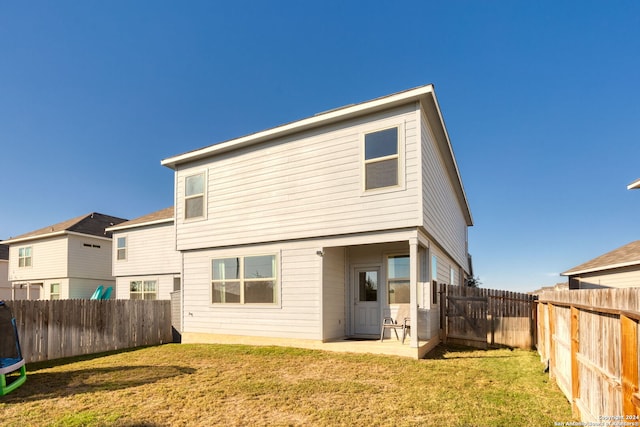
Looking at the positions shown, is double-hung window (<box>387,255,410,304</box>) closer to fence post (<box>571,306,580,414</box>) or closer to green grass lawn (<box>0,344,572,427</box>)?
green grass lawn (<box>0,344,572,427</box>)

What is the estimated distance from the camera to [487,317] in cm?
1006

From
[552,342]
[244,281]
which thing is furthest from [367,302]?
[552,342]

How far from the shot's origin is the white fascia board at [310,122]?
845cm

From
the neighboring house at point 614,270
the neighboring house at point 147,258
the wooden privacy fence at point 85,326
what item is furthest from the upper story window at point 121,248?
the neighboring house at point 614,270

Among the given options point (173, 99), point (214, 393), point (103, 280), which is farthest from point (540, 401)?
point (103, 280)

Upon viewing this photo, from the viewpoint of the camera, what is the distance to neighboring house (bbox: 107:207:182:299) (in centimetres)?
1836

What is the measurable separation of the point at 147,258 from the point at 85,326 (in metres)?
9.06

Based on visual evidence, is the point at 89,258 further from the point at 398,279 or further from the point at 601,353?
the point at 601,353

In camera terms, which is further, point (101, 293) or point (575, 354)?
point (101, 293)

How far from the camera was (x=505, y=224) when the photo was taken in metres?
21.4

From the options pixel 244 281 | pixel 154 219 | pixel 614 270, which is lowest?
pixel 614 270

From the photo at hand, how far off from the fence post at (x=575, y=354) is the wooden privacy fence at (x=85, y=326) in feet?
36.8

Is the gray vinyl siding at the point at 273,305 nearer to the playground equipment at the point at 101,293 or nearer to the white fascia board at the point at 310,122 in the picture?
the white fascia board at the point at 310,122

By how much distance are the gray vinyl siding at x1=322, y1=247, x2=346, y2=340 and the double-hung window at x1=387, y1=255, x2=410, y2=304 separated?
1.36 meters
